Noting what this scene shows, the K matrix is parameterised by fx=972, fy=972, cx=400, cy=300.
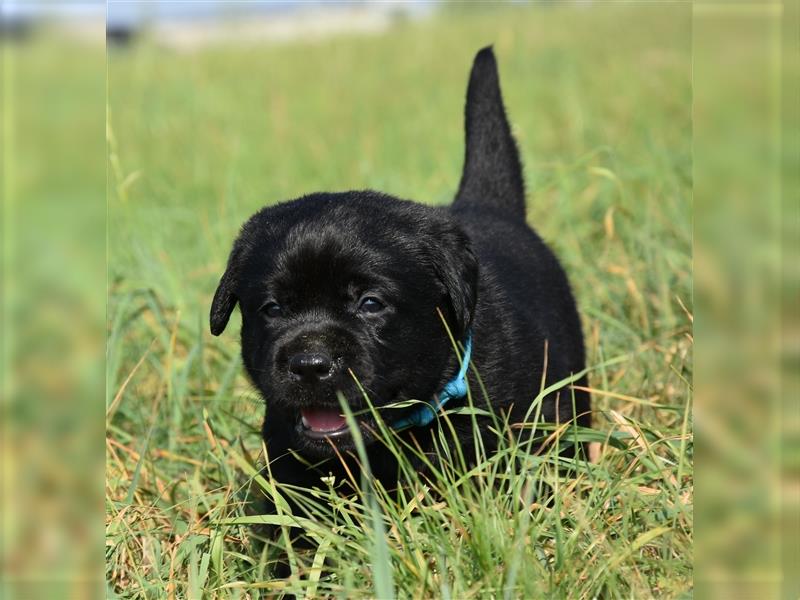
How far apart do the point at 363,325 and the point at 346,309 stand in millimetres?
64

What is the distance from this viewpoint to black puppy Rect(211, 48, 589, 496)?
2.36 m

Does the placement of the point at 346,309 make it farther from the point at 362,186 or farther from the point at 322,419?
the point at 362,186

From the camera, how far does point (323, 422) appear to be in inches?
94.3

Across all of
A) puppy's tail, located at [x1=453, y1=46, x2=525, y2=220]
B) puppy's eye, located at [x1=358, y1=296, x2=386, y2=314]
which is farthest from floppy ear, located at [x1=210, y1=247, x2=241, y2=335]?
puppy's tail, located at [x1=453, y1=46, x2=525, y2=220]

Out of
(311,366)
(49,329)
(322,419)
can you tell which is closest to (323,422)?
(322,419)

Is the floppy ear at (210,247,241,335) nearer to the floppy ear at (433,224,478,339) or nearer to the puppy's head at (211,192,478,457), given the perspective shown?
the puppy's head at (211,192,478,457)

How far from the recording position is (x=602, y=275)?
4035 mm

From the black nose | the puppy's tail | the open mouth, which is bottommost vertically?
the open mouth

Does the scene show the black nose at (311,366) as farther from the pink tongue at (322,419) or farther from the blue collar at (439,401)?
the blue collar at (439,401)

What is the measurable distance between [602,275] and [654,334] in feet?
1.77

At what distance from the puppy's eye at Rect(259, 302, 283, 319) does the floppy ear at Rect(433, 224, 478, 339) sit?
424 millimetres

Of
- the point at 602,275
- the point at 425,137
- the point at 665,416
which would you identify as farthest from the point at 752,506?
the point at 425,137

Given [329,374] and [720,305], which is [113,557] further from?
[720,305]

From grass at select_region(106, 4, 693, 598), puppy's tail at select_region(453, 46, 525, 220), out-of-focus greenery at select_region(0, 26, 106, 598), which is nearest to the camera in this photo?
out-of-focus greenery at select_region(0, 26, 106, 598)
